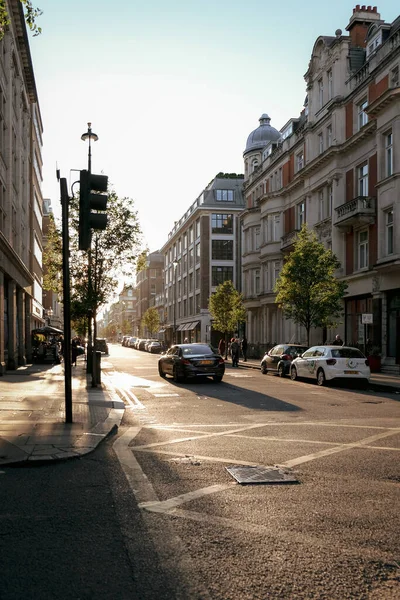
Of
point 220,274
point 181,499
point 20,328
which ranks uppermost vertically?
point 220,274

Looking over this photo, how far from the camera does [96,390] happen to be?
55.7ft

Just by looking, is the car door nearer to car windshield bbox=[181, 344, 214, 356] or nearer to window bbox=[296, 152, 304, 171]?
car windshield bbox=[181, 344, 214, 356]

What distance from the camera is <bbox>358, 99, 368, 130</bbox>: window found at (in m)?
30.3

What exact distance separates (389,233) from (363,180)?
4871 mm

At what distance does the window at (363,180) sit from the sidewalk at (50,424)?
20181 mm

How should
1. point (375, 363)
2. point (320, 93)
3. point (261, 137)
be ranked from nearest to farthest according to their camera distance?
point (375, 363)
point (320, 93)
point (261, 137)

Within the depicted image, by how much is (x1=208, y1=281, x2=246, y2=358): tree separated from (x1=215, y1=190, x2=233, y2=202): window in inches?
1025

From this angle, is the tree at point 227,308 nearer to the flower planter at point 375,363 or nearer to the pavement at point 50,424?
the flower planter at point 375,363

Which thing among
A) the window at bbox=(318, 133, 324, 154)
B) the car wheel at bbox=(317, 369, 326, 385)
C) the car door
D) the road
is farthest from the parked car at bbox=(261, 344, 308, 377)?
the window at bbox=(318, 133, 324, 154)

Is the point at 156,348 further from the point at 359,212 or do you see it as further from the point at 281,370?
the point at 281,370

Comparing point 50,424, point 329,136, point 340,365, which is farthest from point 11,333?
point 329,136

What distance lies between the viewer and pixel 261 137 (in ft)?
191

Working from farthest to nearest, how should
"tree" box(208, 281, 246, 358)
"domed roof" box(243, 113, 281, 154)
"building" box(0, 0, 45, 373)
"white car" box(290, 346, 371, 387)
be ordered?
1. "domed roof" box(243, 113, 281, 154)
2. "tree" box(208, 281, 246, 358)
3. "building" box(0, 0, 45, 373)
4. "white car" box(290, 346, 371, 387)

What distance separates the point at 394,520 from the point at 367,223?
86.3 ft
